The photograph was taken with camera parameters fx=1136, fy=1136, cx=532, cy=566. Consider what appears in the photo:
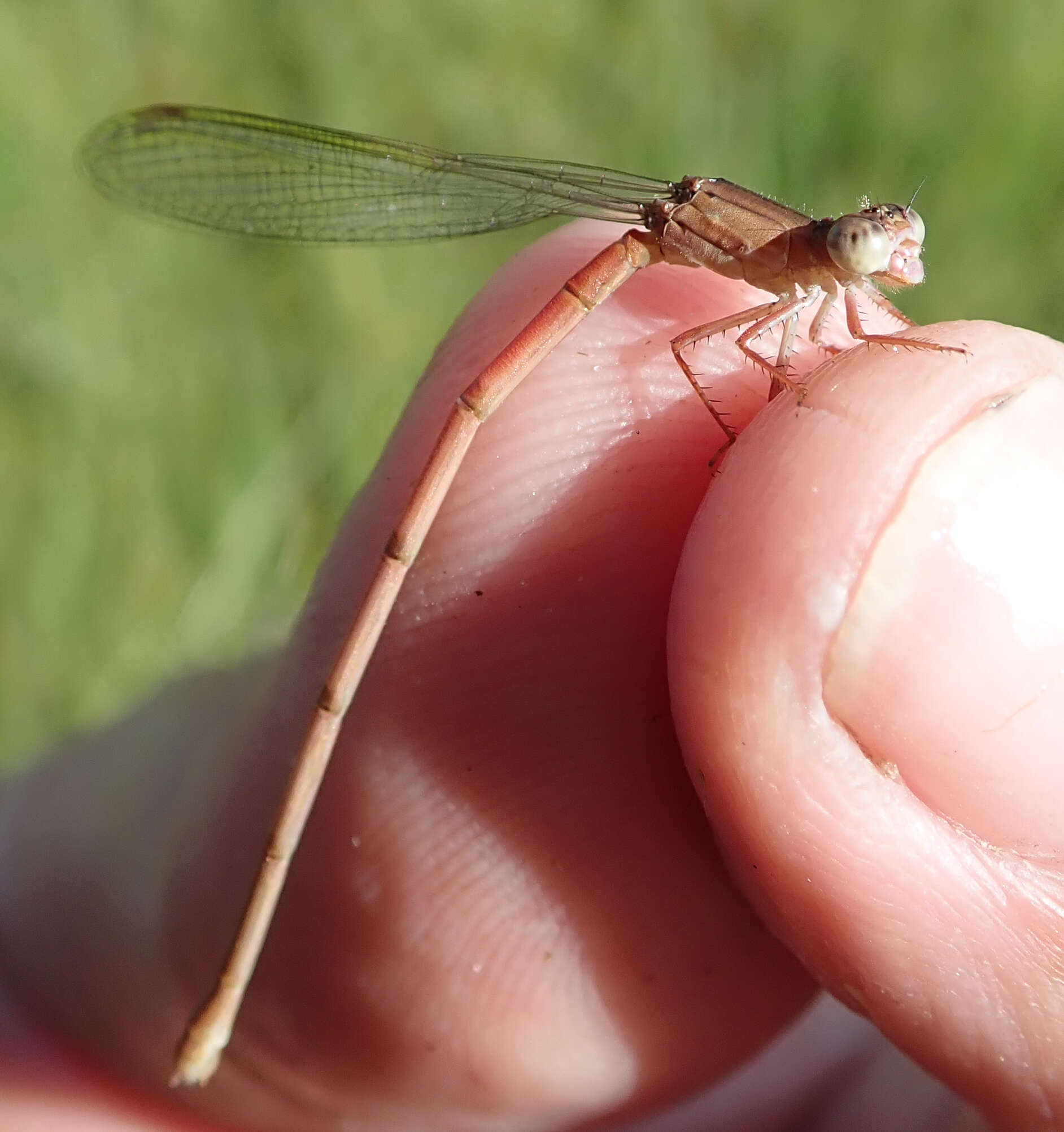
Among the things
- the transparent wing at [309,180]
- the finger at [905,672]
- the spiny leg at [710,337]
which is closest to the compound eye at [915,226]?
the spiny leg at [710,337]

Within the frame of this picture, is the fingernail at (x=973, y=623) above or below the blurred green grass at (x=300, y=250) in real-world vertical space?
below

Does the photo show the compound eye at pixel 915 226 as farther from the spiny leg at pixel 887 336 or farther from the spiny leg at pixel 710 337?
the spiny leg at pixel 710 337

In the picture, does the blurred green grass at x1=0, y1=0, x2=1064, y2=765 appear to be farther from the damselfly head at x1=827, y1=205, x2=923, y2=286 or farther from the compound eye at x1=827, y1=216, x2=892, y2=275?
the compound eye at x1=827, y1=216, x2=892, y2=275

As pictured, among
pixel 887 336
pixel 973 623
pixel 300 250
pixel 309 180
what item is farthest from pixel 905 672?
pixel 300 250

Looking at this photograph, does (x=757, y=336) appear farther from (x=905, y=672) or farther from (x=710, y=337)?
(x=905, y=672)

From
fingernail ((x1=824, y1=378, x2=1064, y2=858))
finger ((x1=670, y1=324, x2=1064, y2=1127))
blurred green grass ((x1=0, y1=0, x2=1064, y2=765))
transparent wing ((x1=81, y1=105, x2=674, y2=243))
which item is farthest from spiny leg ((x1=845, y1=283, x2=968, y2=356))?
blurred green grass ((x1=0, y1=0, x2=1064, y2=765))

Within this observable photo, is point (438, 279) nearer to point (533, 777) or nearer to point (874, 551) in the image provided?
point (533, 777)

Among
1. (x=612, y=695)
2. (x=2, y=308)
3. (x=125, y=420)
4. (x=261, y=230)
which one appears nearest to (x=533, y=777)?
(x=612, y=695)

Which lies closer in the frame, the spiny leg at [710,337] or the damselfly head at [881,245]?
the spiny leg at [710,337]
